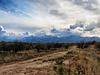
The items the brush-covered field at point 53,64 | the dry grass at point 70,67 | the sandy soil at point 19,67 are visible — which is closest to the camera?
the dry grass at point 70,67

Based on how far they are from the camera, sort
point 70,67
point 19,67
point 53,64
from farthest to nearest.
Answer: point 53,64 → point 19,67 → point 70,67

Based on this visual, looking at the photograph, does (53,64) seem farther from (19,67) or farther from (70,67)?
(19,67)

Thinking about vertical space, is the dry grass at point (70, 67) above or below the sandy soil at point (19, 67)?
above

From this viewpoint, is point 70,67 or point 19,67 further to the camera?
point 19,67

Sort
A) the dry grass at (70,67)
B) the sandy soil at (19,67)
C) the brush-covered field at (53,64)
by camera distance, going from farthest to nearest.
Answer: the sandy soil at (19,67) < the brush-covered field at (53,64) < the dry grass at (70,67)

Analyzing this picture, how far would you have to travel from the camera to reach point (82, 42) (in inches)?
1607

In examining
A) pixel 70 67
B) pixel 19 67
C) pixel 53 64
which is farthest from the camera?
pixel 53 64

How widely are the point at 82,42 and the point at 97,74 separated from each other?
36.9 m

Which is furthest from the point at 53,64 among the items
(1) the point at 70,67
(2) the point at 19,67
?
(2) the point at 19,67

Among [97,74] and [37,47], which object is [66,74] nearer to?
[97,74]

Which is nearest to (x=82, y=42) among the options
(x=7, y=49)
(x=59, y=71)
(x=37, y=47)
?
(x=37, y=47)

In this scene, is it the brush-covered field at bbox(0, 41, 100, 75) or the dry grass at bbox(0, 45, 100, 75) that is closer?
the dry grass at bbox(0, 45, 100, 75)

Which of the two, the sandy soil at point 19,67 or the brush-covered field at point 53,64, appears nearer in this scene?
the brush-covered field at point 53,64

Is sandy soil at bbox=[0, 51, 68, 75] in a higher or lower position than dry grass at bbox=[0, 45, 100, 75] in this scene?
lower
